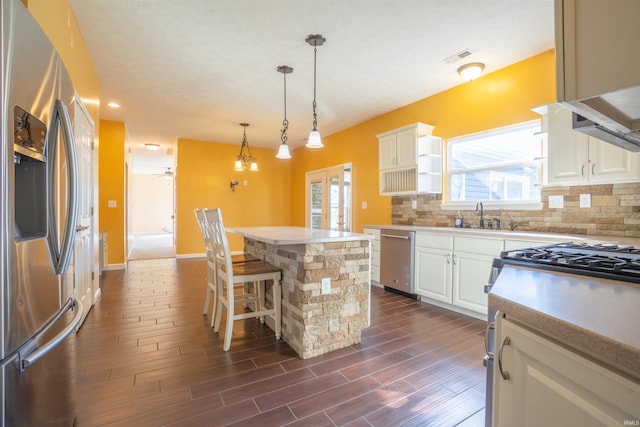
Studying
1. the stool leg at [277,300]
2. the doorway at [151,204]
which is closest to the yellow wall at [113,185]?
the stool leg at [277,300]

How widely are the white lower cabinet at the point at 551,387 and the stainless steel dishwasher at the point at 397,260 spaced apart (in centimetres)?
285

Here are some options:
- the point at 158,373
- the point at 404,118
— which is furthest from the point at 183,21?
the point at 404,118

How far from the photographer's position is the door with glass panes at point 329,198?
5770 millimetres

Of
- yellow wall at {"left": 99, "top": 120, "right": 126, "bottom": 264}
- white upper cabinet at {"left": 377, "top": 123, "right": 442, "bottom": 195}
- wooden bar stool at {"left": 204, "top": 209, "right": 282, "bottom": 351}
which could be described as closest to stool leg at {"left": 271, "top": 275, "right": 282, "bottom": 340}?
wooden bar stool at {"left": 204, "top": 209, "right": 282, "bottom": 351}

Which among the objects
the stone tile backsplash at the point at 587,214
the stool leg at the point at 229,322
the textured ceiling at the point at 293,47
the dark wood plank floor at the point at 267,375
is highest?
the textured ceiling at the point at 293,47

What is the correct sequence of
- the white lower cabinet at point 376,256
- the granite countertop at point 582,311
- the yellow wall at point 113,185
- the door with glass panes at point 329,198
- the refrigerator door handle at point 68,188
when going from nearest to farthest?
1. the granite countertop at point 582,311
2. the refrigerator door handle at point 68,188
3. the white lower cabinet at point 376,256
4. the yellow wall at point 113,185
5. the door with glass panes at point 329,198

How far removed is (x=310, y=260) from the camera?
86.4 inches

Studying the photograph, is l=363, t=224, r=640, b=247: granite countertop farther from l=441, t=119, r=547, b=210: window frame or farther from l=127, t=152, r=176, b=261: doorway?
l=127, t=152, r=176, b=261: doorway

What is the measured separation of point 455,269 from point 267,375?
216 cm

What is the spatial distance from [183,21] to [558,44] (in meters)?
2.78

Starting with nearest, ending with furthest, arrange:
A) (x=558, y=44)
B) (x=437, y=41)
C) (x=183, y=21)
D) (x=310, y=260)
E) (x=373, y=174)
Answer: (x=558, y=44), (x=310, y=260), (x=183, y=21), (x=437, y=41), (x=373, y=174)

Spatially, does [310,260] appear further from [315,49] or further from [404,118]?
[404,118]

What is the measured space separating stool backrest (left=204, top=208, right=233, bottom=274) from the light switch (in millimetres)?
3055

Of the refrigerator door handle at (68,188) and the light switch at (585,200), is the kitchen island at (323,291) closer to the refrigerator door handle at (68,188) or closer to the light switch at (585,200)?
the refrigerator door handle at (68,188)
